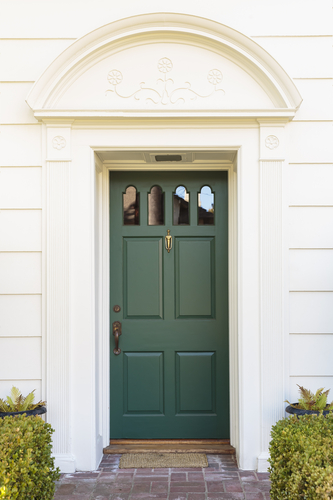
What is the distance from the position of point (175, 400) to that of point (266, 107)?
2.42m

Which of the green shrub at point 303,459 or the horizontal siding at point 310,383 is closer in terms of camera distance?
the green shrub at point 303,459

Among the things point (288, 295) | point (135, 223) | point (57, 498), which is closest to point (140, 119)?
point (135, 223)

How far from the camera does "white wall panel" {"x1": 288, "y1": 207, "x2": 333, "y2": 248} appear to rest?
3.00 m

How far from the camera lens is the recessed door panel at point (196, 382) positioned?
3.37m

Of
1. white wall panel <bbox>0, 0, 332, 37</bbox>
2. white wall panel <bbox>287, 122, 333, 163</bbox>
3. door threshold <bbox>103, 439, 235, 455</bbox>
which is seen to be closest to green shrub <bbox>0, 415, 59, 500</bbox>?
door threshold <bbox>103, 439, 235, 455</bbox>

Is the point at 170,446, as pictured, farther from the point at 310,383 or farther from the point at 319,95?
the point at 319,95

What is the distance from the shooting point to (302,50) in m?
2.98

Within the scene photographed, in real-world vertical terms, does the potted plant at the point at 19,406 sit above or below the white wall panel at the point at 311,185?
below

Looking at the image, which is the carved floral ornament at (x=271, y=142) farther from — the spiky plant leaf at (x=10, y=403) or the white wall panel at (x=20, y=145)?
the spiky plant leaf at (x=10, y=403)

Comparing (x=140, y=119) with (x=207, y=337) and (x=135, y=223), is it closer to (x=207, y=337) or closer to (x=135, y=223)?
(x=135, y=223)

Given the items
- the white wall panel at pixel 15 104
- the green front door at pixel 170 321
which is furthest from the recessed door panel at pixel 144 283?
the white wall panel at pixel 15 104

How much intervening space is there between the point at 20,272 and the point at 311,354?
223 cm

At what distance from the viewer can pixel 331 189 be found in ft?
9.82

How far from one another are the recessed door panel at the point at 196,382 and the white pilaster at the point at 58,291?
3.07 feet
